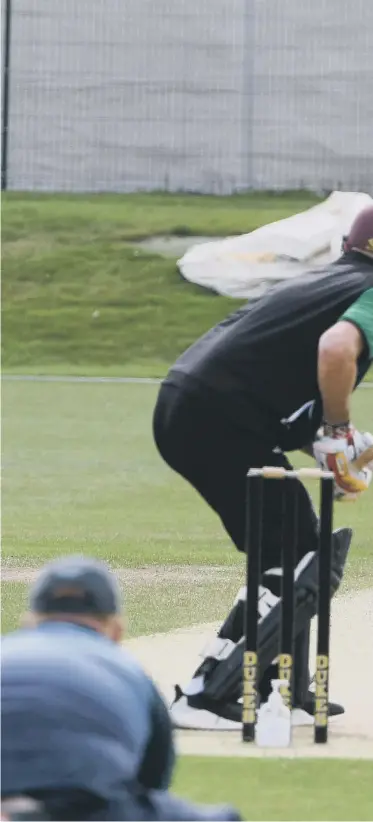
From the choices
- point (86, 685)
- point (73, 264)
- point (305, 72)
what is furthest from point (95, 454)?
point (305, 72)

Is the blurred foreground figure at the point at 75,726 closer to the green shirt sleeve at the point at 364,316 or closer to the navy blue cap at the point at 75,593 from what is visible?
the navy blue cap at the point at 75,593

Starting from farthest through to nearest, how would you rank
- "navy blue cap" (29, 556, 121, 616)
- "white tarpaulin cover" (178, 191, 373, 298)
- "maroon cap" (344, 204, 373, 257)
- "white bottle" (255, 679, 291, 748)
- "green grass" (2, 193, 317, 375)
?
"white tarpaulin cover" (178, 191, 373, 298)
"green grass" (2, 193, 317, 375)
"maroon cap" (344, 204, 373, 257)
"white bottle" (255, 679, 291, 748)
"navy blue cap" (29, 556, 121, 616)

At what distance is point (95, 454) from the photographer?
16.9m

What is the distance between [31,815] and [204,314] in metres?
29.7

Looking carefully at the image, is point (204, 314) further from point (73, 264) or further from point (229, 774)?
point (229, 774)

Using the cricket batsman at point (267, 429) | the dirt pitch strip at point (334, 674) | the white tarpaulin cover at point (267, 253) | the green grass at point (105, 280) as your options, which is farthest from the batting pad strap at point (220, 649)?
the white tarpaulin cover at point (267, 253)

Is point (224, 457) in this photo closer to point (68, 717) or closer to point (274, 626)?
point (274, 626)

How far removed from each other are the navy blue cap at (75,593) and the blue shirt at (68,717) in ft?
0.44

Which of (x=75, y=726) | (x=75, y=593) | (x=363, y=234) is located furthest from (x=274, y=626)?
(x=75, y=726)

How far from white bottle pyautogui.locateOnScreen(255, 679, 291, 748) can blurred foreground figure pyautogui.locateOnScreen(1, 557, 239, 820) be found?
253 cm

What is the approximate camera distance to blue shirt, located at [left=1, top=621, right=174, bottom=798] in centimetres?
303

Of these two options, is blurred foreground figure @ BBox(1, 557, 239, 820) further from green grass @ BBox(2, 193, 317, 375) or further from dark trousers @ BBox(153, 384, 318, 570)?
green grass @ BBox(2, 193, 317, 375)

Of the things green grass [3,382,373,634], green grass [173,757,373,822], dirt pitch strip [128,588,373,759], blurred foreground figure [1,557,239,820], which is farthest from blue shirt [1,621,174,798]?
green grass [3,382,373,634]

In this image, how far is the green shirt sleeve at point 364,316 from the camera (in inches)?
227
